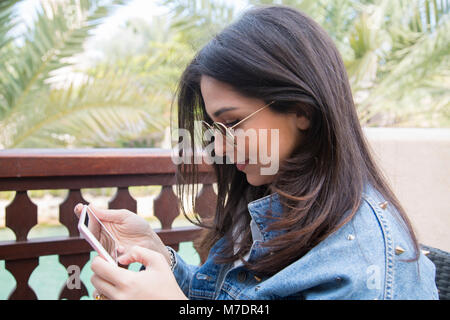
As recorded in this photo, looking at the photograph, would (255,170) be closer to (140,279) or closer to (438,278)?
(140,279)

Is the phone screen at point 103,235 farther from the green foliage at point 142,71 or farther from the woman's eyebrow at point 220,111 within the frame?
the green foliage at point 142,71

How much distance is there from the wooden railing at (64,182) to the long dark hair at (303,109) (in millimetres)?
656

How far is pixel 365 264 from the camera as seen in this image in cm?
86

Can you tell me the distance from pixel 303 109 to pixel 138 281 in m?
0.57

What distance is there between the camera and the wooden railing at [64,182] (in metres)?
1.54

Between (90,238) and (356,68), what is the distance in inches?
236

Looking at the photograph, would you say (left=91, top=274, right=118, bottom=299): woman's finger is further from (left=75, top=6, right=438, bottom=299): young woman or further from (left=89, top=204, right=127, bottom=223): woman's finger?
(left=89, top=204, right=127, bottom=223): woman's finger

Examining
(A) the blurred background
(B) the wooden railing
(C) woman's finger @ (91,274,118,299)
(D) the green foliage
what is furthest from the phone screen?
(D) the green foliage

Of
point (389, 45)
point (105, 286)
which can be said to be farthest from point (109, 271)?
point (389, 45)

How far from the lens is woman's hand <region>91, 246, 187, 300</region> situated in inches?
32.4

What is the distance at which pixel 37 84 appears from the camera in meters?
5.18

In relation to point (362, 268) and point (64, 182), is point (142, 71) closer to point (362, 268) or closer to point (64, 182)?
point (64, 182)

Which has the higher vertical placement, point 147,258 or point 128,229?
point 147,258

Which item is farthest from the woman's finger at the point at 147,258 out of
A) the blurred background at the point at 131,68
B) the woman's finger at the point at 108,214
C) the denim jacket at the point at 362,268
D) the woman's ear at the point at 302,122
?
the blurred background at the point at 131,68
